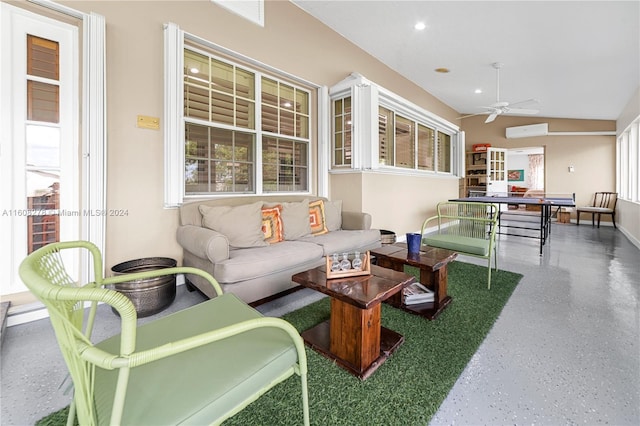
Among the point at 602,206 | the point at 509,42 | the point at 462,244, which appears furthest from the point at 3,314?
the point at 602,206

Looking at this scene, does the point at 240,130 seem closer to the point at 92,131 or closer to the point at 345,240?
the point at 92,131

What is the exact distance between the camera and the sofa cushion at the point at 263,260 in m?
2.05

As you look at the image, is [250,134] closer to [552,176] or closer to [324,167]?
[324,167]

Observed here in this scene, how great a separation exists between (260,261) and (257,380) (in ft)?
4.39

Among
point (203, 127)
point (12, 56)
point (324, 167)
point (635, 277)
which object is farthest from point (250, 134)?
point (635, 277)

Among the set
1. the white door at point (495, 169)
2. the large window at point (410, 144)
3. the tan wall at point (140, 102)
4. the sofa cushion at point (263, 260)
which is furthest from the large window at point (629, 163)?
the tan wall at point (140, 102)

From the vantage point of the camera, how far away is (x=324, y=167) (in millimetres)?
4082

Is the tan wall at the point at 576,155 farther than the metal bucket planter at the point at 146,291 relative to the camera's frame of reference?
Yes

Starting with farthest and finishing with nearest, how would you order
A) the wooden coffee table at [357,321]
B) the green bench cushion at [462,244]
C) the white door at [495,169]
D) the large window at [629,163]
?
the white door at [495,169] < the large window at [629,163] < the green bench cushion at [462,244] < the wooden coffee table at [357,321]

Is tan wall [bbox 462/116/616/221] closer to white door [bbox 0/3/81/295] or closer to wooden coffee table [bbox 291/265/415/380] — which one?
wooden coffee table [bbox 291/265/415/380]

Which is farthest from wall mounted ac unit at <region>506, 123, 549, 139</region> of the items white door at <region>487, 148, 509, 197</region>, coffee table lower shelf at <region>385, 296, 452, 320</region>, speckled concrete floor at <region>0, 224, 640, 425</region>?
coffee table lower shelf at <region>385, 296, 452, 320</region>

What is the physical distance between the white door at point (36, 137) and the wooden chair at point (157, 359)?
1.56 m

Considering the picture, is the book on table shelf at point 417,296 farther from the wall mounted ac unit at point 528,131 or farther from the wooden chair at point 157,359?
the wall mounted ac unit at point 528,131

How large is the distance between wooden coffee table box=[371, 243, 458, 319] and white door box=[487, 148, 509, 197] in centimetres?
719
